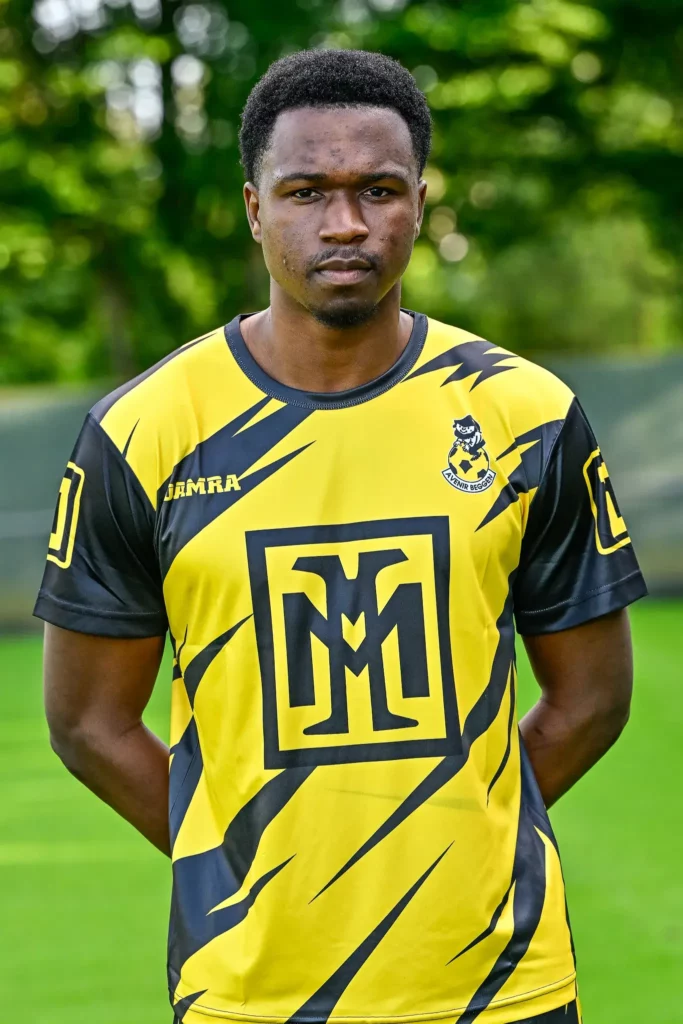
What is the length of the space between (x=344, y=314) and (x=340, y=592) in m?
0.43

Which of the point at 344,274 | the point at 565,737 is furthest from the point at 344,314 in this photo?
the point at 565,737

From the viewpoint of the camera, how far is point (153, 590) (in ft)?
7.30

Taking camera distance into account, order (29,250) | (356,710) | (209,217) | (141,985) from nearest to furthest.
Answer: (356,710)
(141,985)
(29,250)
(209,217)

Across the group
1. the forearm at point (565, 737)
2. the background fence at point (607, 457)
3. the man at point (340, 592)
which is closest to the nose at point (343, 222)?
the man at point (340, 592)

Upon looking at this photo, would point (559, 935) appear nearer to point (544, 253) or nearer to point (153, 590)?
point (153, 590)

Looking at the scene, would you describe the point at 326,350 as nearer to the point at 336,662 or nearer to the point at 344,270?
the point at 344,270

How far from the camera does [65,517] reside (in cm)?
222

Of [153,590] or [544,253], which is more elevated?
[544,253]

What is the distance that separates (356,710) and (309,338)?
590 mm

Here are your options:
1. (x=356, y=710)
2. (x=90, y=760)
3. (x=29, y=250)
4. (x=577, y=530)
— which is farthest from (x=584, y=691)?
(x=29, y=250)

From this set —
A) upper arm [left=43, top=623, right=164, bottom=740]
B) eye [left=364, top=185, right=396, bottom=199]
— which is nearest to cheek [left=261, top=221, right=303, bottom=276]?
eye [left=364, top=185, right=396, bottom=199]

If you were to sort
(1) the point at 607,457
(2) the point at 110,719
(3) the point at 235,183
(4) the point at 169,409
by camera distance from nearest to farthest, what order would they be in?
(4) the point at 169,409
(2) the point at 110,719
(1) the point at 607,457
(3) the point at 235,183

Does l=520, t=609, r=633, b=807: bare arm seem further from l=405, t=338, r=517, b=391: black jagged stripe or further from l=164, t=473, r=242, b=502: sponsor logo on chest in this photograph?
l=164, t=473, r=242, b=502: sponsor logo on chest

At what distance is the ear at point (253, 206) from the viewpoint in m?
2.25
